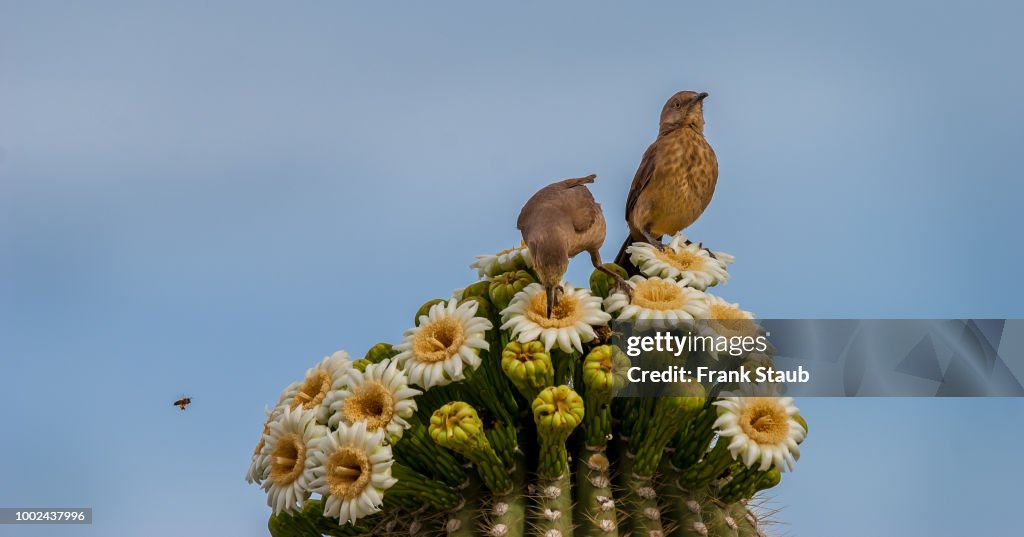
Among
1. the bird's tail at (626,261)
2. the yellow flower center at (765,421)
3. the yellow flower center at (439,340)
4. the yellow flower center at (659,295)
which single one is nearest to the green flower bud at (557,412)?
the yellow flower center at (439,340)

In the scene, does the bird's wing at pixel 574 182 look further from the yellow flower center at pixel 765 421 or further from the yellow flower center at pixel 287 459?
the yellow flower center at pixel 287 459

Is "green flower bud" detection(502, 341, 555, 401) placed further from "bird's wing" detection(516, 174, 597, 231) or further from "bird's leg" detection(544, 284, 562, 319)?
"bird's wing" detection(516, 174, 597, 231)

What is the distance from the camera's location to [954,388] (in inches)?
264

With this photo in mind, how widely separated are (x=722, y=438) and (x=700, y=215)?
97.7 inches

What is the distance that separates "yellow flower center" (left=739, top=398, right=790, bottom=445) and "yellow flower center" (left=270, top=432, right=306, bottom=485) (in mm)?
2417

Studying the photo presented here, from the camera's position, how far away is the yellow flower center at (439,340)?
215 inches

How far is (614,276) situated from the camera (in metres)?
6.00

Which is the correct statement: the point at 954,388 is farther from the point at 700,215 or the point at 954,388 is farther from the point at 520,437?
the point at 520,437

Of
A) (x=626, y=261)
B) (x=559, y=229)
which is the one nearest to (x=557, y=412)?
(x=559, y=229)

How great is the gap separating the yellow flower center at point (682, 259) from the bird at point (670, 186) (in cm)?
64

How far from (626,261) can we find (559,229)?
1.36 m

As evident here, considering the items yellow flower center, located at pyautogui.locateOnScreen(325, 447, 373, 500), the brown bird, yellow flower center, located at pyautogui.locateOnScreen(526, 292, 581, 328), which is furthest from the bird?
yellow flower center, located at pyautogui.locateOnScreen(325, 447, 373, 500)

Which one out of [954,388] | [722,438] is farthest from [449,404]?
[954,388]

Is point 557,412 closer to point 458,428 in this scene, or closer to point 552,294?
point 458,428
